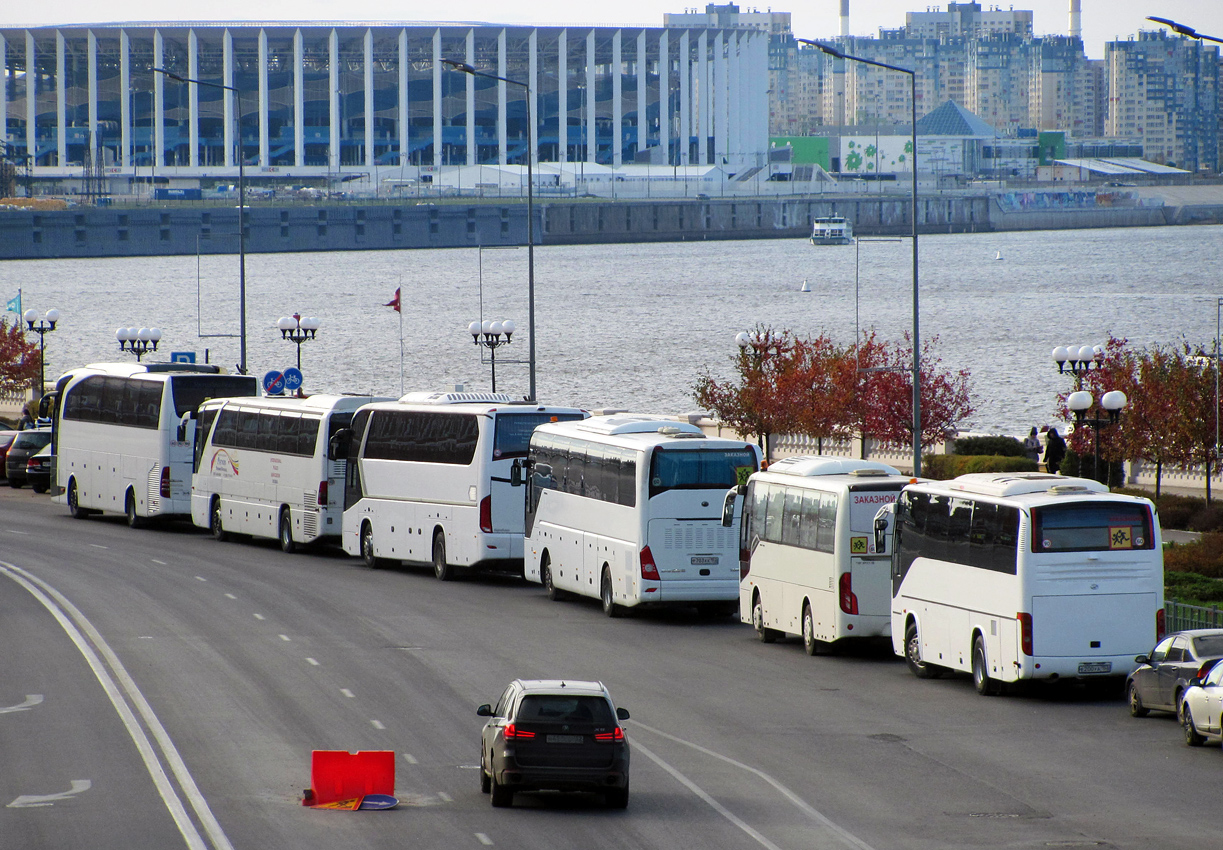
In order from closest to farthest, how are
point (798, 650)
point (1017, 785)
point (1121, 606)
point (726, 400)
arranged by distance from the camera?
point (1017, 785) < point (1121, 606) < point (798, 650) < point (726, 400)

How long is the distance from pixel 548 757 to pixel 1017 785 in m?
4.88

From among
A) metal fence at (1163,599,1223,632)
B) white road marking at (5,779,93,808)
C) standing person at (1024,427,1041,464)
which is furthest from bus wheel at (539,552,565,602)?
standing person at (1024,427,1041,464)

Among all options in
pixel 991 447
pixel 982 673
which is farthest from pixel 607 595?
pixel 991 447

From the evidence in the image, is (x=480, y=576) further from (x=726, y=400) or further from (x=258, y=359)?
(x=258, y=359)

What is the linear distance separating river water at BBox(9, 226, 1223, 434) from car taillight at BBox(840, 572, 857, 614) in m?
45.4

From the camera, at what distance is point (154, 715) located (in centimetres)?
2014

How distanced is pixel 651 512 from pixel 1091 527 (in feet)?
28.9

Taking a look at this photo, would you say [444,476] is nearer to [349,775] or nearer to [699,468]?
[699,468]

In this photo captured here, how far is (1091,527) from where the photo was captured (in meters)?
21.5

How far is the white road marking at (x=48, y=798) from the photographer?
51.6 ft

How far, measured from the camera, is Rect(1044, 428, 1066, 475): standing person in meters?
44.5

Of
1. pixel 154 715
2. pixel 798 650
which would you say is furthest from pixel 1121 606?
pixel 154 715

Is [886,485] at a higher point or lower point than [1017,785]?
higher

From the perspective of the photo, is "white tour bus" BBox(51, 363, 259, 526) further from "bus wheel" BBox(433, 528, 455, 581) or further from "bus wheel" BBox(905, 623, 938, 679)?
"bus wheel" BBox(905, 623, 938, 679)
